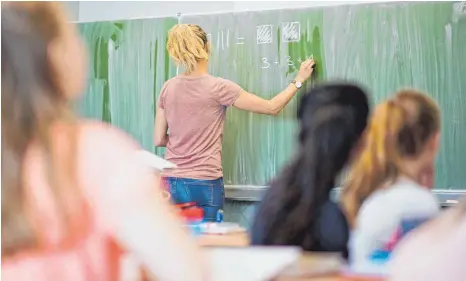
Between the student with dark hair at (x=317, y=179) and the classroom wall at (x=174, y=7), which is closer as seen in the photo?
the student with dark hair at (x=317, y=179)

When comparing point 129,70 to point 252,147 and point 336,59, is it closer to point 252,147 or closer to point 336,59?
point 252,147

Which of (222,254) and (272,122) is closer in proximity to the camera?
(222,254)

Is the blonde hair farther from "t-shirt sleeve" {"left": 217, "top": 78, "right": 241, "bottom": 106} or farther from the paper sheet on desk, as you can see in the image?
the paper sheet on desk

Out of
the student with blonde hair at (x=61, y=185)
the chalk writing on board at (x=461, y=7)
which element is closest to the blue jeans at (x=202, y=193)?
the student with blonde hair at (x=61, y=185)

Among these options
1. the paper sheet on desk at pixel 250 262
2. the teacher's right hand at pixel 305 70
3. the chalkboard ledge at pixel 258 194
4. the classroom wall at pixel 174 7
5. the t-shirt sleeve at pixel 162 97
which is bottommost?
the paper sheet on desk at pixel 250 262

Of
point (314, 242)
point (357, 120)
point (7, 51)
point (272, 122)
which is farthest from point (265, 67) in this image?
point (7, 51)

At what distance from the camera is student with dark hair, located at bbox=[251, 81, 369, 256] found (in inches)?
47.1

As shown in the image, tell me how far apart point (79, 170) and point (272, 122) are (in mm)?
443

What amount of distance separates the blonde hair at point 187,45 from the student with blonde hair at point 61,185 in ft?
0.89

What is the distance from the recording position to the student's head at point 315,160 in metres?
1.20


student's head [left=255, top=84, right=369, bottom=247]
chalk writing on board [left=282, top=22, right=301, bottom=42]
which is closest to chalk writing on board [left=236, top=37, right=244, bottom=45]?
chalk writing on board [left=282, top=22, right=301, bottom=42]

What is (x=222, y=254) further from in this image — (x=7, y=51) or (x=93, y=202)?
(x=7, y=51)

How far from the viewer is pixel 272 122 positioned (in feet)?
4.58

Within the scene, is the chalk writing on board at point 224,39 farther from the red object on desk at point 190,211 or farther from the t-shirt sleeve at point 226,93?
the red object on desk at point 190,211
